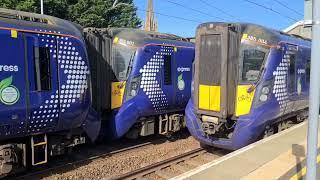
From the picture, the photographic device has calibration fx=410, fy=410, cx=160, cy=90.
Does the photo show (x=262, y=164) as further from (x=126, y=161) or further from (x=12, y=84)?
(x=12, y=84)

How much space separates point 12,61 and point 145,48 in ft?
13.4

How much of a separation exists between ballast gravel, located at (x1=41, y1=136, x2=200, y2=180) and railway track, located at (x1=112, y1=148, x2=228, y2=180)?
0.32 m

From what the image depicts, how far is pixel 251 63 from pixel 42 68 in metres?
4.49

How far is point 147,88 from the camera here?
34.2 ft

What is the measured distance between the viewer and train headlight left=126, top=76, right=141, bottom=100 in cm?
1013

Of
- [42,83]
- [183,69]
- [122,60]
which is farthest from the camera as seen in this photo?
[183,69]

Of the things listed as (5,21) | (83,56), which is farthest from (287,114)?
(5,21)

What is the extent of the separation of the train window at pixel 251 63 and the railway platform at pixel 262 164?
142 centimetres

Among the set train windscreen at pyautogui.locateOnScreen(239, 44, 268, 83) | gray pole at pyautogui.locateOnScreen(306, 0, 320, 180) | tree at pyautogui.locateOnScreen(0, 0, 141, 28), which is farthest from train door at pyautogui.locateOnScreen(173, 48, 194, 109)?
tree at pyautogui.locateOnScreen(0, 0, 141, 28)

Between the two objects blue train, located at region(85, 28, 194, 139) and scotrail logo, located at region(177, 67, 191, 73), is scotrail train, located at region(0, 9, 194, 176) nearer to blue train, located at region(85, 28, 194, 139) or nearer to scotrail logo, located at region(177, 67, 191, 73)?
blue train, located at region(85, 28, 194, 139)

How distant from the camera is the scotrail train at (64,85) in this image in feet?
22.8

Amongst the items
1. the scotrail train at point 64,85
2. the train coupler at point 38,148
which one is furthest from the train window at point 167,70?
the train coupler at point 38,148

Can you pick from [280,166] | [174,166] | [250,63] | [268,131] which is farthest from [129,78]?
[280,166]

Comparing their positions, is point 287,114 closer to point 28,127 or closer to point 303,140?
point 303,140
